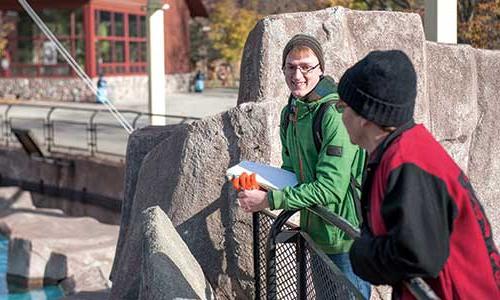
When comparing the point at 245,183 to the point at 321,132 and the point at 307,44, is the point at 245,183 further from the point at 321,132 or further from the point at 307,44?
the point at 307,44

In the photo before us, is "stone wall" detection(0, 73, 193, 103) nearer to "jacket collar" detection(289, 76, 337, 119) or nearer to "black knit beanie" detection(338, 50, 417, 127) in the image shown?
Result: "jacket collar" detection(289, 76, 337, 119)

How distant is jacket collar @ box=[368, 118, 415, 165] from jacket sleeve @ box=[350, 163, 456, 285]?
131 mm

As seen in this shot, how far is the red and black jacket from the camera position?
2025 mm

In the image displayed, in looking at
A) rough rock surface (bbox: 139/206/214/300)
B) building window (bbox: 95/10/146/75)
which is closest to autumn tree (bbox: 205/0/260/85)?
building window (bbox: 95/10/146/75)

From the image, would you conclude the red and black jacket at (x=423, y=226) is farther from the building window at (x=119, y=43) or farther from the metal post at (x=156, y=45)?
the building window at (x=119, y=43)

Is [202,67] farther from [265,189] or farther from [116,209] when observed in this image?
[265,189]

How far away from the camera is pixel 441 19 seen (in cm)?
889

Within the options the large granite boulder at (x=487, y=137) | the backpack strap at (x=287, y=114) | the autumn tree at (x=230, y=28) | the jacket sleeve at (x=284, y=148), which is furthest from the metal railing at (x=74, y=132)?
the autumn tree at (x=230, y=28)

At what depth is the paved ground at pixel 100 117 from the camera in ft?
52.9

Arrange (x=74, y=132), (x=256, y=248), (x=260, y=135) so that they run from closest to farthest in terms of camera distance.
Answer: (x=256, y=248) < (x=260, y=135) < (x=74, y=132)

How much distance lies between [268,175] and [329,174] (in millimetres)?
400

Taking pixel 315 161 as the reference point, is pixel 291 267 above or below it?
below

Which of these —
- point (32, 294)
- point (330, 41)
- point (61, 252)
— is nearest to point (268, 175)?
point (330, 41)

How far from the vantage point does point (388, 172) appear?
83.0 inches
